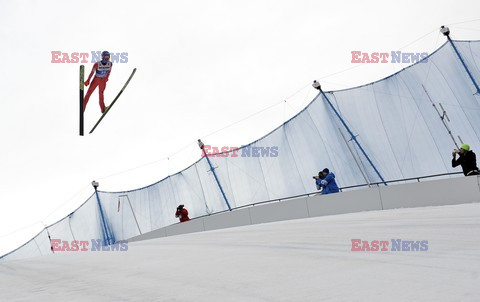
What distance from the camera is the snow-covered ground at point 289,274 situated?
121 inches

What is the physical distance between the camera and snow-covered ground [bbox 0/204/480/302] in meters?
3.08

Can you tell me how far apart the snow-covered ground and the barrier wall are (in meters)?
5.38

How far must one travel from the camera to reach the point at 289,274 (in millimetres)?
3922

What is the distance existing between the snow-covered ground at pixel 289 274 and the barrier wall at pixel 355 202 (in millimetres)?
5384

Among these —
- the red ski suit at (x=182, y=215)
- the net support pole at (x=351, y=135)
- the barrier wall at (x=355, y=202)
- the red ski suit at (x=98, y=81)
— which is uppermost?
the red ski suit at (x=98, y=81)

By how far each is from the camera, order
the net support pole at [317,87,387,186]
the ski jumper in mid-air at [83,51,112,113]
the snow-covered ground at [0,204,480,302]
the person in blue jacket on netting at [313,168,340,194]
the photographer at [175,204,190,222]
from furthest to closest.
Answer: the photographer at [175,204,190,222], the net support pole at [317,87,387,186], the person in blue jacket on netting at [313,168,340,194], the ski jumper in mid-air at [83,51,112,113], the snow-covered ground at [0,204,480,302]

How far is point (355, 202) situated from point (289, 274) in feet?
34.9

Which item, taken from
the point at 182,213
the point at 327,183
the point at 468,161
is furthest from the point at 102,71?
the point at 468,161

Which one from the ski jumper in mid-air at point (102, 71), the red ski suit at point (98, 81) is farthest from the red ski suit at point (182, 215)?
the ski jumper in mid-air at point (102, 71)

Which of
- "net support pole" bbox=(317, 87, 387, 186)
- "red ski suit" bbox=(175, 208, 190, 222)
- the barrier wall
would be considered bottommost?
the barrier wall
